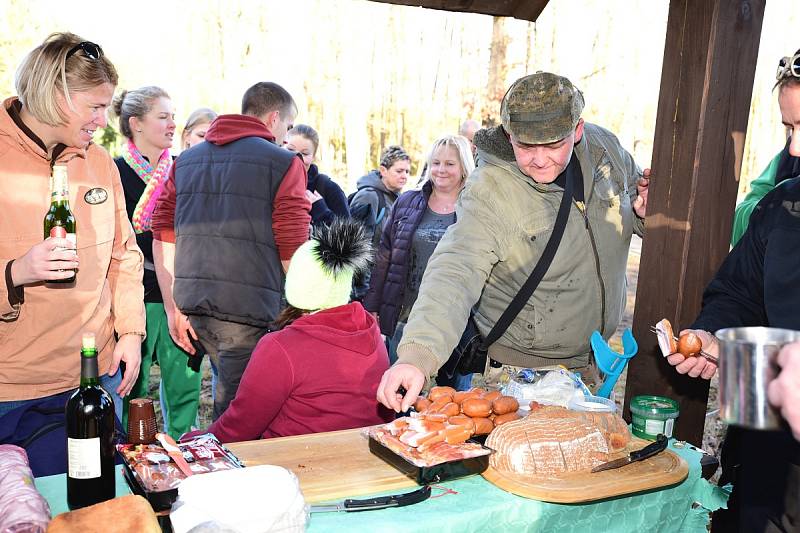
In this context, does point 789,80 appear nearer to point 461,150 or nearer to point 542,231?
point 542,231

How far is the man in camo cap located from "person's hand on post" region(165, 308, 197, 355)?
5.96 ft

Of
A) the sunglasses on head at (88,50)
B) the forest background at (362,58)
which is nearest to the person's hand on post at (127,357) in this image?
the sunglasses on head at (88,50)

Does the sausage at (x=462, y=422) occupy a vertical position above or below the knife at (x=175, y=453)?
above

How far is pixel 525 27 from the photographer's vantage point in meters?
11.0

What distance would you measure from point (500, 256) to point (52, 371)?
165 cm

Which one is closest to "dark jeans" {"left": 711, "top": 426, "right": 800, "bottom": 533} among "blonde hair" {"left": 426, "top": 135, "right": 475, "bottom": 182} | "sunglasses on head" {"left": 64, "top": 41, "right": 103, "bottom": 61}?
"sunglasses on head" {"left": 64, "top": 41, "right": 103, "bottom": 61}

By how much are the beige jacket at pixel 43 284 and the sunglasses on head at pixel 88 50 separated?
0.28 m

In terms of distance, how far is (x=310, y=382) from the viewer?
2363mm

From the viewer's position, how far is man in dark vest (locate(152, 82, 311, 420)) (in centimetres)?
366

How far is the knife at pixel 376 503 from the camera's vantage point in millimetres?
1676

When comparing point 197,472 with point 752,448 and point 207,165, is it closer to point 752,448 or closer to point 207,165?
point 752,448

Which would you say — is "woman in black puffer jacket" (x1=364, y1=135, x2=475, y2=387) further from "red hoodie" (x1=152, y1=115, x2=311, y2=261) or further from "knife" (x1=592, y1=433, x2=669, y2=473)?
"knife" (x1=592, y1=433, x2=669, y2=473)

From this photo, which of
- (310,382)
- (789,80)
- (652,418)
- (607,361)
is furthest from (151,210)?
(789,80)

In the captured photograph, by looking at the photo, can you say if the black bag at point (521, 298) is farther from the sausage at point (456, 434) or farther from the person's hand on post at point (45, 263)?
the person's hand on post at point (45, 263)
